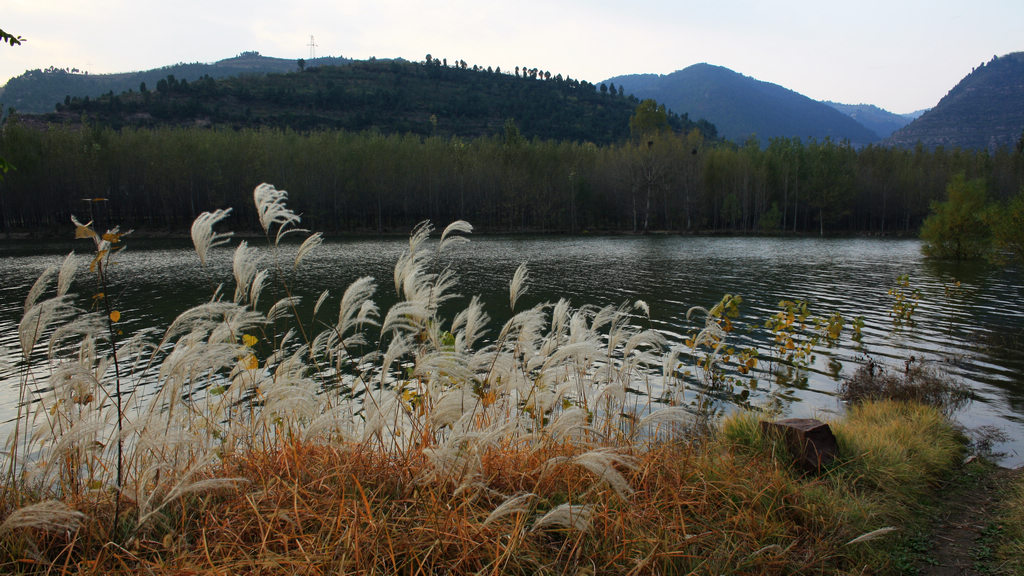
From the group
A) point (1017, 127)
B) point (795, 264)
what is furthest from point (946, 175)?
point (1017, 127)

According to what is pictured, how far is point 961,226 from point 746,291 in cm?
2121

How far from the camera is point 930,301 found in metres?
18.8

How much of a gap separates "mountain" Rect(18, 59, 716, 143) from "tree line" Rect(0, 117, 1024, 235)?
50.9ft

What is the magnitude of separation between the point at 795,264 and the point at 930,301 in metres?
13.8

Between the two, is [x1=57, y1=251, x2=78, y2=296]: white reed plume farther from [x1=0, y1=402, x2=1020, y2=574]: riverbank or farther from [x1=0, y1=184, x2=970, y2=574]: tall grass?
[x1=0, y1=402, x2=1020, y2=574]: riverbank

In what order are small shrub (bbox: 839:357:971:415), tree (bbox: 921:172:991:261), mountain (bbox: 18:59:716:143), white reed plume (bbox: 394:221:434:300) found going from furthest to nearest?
mountain (bbox: 18:59:716:143) → tree (bbox: 921:172:991:261) → small shrub (bbox: 839:357:971:415) → white reed plume (bbox: 394:221:434:300)

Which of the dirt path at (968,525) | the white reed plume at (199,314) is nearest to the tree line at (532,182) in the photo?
the white reed plume at (199,314)

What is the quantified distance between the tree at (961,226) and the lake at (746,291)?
1.67 m

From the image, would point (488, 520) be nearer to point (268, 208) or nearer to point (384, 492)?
point (384, 492)

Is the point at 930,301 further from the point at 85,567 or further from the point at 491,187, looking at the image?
the point at 491,187

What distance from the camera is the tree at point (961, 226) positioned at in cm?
3186

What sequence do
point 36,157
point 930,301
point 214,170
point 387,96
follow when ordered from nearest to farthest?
point 930,301 < point 36,157 < point 214,170 < point 387,96

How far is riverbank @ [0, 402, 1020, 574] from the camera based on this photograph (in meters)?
2.63

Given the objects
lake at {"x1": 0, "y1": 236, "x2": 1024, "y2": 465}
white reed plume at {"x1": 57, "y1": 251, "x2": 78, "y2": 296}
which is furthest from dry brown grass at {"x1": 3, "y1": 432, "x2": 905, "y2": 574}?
lake at {"x1": 0, "y1": 236, "x2": 1024, "y2": 465}
